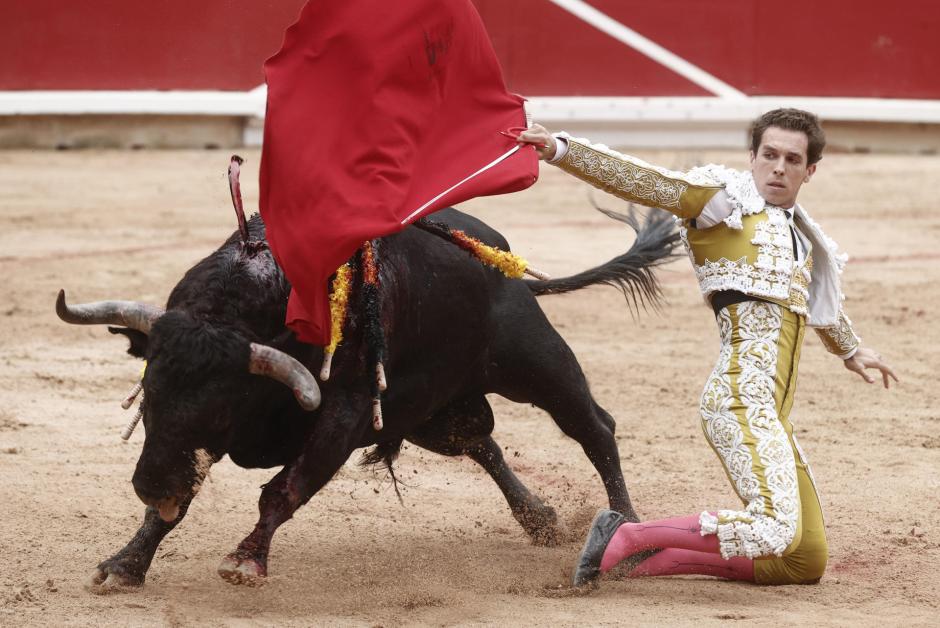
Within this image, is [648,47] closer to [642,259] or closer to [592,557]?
[642,259]

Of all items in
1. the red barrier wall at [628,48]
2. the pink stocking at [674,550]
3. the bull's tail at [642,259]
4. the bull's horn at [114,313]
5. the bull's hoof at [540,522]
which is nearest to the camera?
the bull's horn at [114,313]

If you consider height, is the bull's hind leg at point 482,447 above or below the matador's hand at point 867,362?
below

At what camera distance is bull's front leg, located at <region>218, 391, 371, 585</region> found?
282 centimetres

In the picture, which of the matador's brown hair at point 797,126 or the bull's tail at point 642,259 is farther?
the bull's tail at point 642,259

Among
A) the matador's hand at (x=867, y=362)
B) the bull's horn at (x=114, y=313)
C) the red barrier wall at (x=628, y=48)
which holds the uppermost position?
the red barrier wall at (x=628, y=48)

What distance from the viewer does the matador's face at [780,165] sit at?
311 cm

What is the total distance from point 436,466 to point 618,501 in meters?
0.87

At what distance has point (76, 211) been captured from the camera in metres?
8.24

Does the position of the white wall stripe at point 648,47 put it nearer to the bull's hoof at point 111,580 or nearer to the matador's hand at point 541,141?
the matador's hand at point 541,141

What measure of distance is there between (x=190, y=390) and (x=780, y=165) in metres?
1.33

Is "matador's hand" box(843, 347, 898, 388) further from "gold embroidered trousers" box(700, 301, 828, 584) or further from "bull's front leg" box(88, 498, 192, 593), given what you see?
"bull's front leg" box(88, 498, 192, 593)

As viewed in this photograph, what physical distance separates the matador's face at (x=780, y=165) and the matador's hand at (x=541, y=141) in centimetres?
48

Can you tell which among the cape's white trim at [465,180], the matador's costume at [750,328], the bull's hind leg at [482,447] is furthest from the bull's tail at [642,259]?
the cape's white trim at [465,180]

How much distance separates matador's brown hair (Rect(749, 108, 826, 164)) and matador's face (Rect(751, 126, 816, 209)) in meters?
0.01
